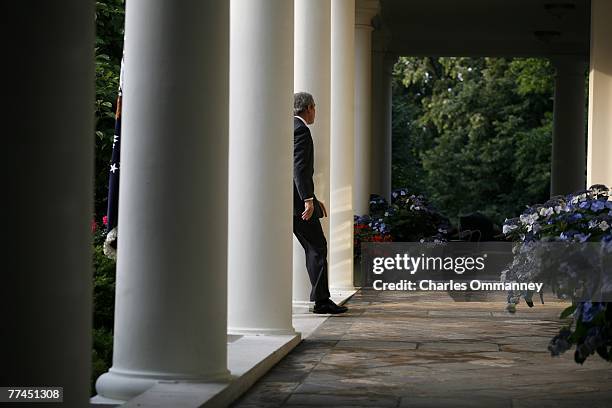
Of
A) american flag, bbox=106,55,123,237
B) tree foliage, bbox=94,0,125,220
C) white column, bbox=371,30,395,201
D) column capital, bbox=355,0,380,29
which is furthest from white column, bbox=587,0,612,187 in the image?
american flag, bbox=106,55,123,237

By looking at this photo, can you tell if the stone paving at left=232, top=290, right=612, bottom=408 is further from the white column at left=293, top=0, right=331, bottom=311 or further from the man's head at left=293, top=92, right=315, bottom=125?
the man's head at left=293, top=92, right=315, bottom=125

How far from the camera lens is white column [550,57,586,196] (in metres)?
35.4

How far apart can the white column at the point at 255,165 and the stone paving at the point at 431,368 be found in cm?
71

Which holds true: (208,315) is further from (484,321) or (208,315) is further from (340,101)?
(340,101)

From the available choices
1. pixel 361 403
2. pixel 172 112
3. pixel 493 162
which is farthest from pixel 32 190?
pixel 493 162

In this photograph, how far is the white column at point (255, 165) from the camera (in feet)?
35.8

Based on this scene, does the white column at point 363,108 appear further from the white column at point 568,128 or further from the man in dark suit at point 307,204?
the white column at point 568,128

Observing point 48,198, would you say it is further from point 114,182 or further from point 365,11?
point 365,11

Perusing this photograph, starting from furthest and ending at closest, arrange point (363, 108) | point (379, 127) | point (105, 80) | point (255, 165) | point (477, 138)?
point (477, 138) → point (379, 127) → point (363, 108) → point (105, 80) → point (255, 165)

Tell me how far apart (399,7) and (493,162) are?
32.5 meters

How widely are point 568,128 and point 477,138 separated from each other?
88.7ft

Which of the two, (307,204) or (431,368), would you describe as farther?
(307,204)

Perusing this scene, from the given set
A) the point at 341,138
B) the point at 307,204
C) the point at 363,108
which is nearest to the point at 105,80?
the point at 363,108

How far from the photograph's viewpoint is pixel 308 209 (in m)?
14.1
